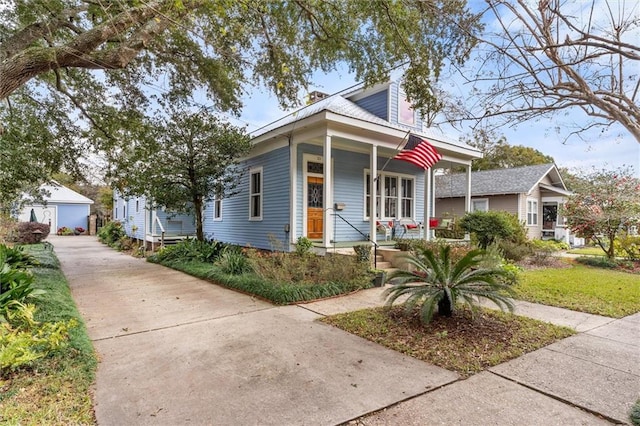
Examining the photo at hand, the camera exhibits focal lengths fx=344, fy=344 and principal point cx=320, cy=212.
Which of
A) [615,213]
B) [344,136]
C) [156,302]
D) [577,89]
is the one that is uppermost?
[344,136]

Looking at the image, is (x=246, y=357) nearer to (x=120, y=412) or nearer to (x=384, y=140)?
(x=120, y=412)

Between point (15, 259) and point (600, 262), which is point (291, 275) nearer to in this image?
point (15, 259)

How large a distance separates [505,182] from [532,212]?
2311 mm

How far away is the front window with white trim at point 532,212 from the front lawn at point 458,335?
1732cm

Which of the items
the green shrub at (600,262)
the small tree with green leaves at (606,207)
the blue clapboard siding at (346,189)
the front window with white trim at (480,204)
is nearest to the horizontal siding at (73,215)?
the blue clapboard siding at (346,189)

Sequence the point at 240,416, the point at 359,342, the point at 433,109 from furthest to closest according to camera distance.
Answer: the point at 433,109
the point at 359,342
the point at 240,416

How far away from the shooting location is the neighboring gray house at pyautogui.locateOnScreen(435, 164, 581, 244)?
1953cm

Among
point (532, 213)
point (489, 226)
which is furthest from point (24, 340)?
point (532, 213)

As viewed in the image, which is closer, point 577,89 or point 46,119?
point 577,89

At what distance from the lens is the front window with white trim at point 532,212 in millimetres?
19897

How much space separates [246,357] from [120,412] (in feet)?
4.27

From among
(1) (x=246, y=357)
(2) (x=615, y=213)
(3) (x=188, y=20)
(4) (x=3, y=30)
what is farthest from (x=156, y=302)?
(2) (x=615, y=213)

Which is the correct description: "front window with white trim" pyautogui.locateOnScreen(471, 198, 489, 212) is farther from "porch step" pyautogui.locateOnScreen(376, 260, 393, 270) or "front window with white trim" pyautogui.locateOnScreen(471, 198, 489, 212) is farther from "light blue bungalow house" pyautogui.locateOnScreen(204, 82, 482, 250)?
"porch step" pyautogui.locateOnScreen(376, 260, 393, 270)

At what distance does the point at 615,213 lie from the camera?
37.8 feet
